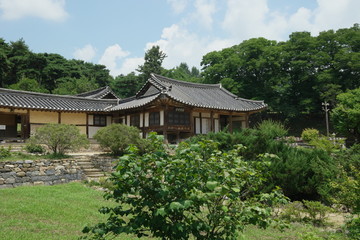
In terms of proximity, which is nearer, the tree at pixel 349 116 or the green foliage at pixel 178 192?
the green foliage at pixel 178 192

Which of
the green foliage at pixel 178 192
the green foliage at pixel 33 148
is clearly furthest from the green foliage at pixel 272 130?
the green foliage at pixel 33 148

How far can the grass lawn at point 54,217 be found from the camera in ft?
17.6

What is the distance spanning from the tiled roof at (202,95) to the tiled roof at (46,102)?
13.8ft

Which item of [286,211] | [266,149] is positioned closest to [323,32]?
[266,149]

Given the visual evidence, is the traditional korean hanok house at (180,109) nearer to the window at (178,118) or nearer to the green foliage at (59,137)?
the window at (178,118)

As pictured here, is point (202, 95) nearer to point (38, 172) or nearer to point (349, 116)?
point (349, 116)

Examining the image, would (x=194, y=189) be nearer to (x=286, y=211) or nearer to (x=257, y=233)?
(x=257, y=233)

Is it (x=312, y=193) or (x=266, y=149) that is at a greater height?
(x=266, y=149)

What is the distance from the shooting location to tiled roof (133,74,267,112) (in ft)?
72.6

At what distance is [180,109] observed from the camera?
2033cm

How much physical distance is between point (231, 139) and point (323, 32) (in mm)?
34210

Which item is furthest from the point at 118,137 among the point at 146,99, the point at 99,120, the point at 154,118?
the point at 99,120

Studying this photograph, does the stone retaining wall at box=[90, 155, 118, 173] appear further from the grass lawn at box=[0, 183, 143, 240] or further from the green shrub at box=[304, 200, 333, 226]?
the green shrub at box=[304, 200, 333, 226]

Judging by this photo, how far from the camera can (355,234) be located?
4.51 meters
